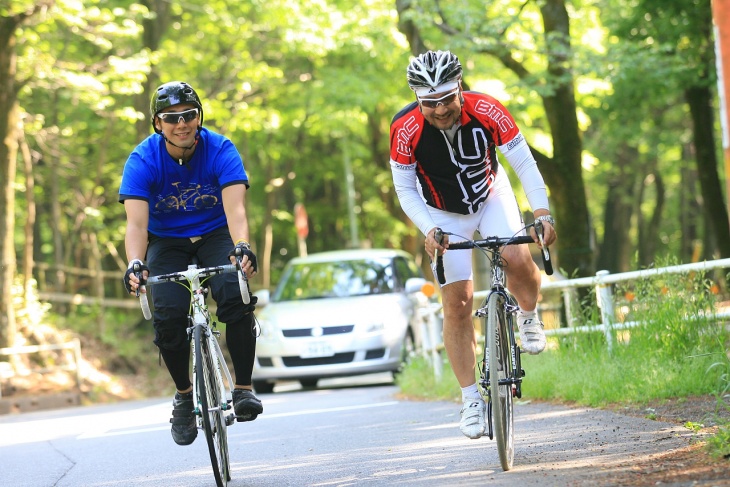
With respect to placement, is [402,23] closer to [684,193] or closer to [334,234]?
[334,234]

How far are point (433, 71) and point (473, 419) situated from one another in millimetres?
1849

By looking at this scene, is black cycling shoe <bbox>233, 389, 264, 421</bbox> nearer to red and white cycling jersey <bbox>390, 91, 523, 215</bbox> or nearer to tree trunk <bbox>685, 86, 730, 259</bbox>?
red and white cycling jersey <bbox>390, 91, 523, 215</bbox>

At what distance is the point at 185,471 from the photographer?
7.63 m

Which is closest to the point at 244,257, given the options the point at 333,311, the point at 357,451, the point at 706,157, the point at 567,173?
the point at 357,451

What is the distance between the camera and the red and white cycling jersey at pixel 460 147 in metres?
6.86

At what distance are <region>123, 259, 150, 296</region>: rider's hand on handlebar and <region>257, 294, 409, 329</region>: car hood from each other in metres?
9.48

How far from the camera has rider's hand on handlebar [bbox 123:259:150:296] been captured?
6.48 meters

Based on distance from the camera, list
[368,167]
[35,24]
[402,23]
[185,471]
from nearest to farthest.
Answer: [185,471], [402,23], [35,24], [368,167]

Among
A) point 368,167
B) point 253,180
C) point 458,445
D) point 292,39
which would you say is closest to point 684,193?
point 368,167

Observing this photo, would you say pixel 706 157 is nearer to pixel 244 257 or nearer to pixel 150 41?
pixel 150 41

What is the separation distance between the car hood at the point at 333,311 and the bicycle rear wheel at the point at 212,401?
30.3ft

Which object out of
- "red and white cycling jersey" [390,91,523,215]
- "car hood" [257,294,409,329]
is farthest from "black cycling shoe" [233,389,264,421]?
"car hood" [257,294,409,329]

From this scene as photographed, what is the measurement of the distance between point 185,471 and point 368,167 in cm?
3233

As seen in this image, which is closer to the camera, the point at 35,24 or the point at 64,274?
the point at 35,24
